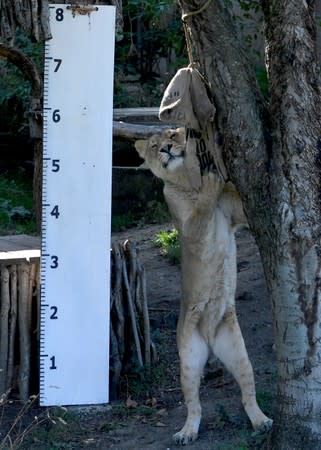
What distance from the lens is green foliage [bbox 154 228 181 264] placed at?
8961 millimetres

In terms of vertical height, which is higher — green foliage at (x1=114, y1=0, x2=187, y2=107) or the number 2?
green foliage at (x1=114, y1=0, x2=187, y2=107)

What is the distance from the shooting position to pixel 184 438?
556 centimetres

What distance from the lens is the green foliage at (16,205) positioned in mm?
10492

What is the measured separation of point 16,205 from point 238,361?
6181 mm

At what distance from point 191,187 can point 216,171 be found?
0.25 meters

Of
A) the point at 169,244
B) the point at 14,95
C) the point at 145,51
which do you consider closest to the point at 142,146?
the point at 169,244

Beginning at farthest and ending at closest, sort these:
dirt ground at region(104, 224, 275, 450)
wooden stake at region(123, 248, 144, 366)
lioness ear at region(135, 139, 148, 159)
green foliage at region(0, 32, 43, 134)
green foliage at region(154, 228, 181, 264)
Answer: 1. green foliage at region(0, 32, 43, 134)
2. green foliage at region(154, 228, 181, 264)
3. wooden stake at region(123, 248, 144, 366)
4. lioness ear at region(135, 139, 148, 159)
5. dirt ground at region(104, 224, 275, 450)

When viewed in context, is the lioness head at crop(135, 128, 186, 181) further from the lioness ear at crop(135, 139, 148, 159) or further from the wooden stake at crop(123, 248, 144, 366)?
the wooden stake at crop(123, 248, 144, 366)

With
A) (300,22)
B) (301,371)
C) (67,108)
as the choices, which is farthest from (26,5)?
(301,371)

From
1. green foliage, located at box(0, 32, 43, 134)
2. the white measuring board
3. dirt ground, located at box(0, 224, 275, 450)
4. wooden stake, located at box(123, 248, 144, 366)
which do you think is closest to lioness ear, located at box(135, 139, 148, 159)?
the white measuring board

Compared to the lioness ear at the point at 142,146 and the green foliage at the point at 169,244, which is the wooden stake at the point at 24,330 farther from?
the green foliage at the point at 169,244

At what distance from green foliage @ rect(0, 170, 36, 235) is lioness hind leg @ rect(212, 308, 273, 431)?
4.75m

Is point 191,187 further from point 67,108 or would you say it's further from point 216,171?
point 67,108

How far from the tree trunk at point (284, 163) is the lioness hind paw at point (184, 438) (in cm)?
76
